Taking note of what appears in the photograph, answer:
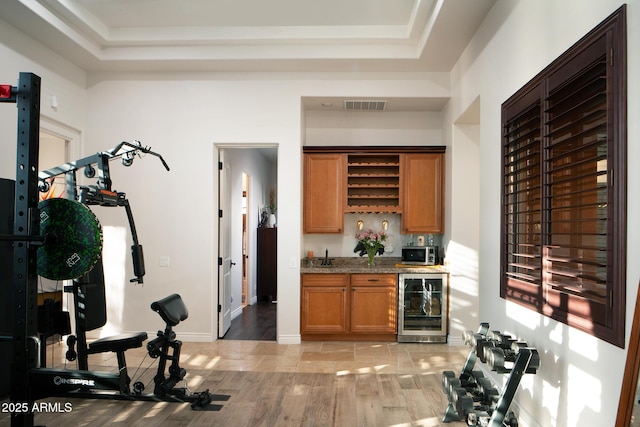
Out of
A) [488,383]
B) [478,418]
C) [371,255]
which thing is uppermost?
[371,255]

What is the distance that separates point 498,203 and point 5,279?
4.01 metres

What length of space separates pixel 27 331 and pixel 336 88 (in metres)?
4.17

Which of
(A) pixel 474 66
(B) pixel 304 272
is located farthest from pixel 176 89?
(A) pixel 474 66

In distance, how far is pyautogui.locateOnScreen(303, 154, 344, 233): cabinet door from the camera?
597 cm

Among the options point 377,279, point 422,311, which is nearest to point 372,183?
point 377,279

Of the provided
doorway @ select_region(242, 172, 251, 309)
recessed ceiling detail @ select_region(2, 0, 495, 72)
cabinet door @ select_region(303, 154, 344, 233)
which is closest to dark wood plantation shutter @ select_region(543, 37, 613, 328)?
recessed ceiling detail @ select_region(2, 0, 495, 72)

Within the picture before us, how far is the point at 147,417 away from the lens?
3.40 m

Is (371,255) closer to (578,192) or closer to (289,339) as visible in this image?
(289,339)

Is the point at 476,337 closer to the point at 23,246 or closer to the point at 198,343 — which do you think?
the point at 23,246

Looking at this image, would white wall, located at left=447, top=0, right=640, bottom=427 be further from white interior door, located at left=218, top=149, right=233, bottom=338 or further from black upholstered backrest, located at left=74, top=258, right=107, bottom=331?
black upholstered backrest, located at left=74, top=258, right=107, bottom=331

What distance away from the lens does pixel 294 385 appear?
412cm

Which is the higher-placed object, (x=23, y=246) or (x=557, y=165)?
(x=557, y=165)

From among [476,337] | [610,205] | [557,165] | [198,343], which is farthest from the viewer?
[198,343]

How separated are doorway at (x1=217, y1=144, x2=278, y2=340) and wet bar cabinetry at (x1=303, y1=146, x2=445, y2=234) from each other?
0.75 meters
